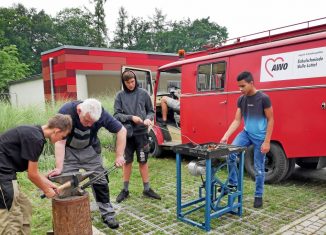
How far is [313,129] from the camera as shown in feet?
15.3

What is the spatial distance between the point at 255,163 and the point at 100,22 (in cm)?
3779

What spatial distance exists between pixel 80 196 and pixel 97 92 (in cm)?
1685

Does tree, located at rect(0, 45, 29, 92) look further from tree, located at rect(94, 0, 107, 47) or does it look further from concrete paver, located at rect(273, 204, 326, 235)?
concrete paver, located at rect(273, 204, 326, 235)

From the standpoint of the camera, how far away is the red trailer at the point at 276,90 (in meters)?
4.62

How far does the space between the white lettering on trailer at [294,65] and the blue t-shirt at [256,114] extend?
1084 millimetres

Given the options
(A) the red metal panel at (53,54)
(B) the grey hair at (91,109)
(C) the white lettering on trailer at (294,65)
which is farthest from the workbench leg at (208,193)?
(A) the red metal panel at (53,54)

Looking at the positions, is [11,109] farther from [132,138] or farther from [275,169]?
[275,169]

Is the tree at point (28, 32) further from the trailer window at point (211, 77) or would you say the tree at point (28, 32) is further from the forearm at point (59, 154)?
the forearm at point (59, 154)

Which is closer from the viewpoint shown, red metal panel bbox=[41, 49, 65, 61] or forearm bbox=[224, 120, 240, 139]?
forearm bbox=[224, 120, 240, 139]

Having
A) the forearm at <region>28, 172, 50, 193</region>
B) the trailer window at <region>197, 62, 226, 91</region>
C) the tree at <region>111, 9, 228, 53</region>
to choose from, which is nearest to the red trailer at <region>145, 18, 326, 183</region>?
the trailer window at <region>197, 62, 226, 91</region>

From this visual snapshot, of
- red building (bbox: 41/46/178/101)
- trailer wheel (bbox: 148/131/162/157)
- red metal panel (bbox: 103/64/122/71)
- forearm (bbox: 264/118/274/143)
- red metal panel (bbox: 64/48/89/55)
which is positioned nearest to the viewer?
forearm (bbox: 264/118/274/143)

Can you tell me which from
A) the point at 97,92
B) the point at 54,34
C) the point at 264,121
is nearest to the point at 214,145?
the point at 264,121

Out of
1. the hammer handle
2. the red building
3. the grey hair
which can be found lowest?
the hammer handle

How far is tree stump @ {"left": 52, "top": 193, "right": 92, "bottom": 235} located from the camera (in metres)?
2.97
